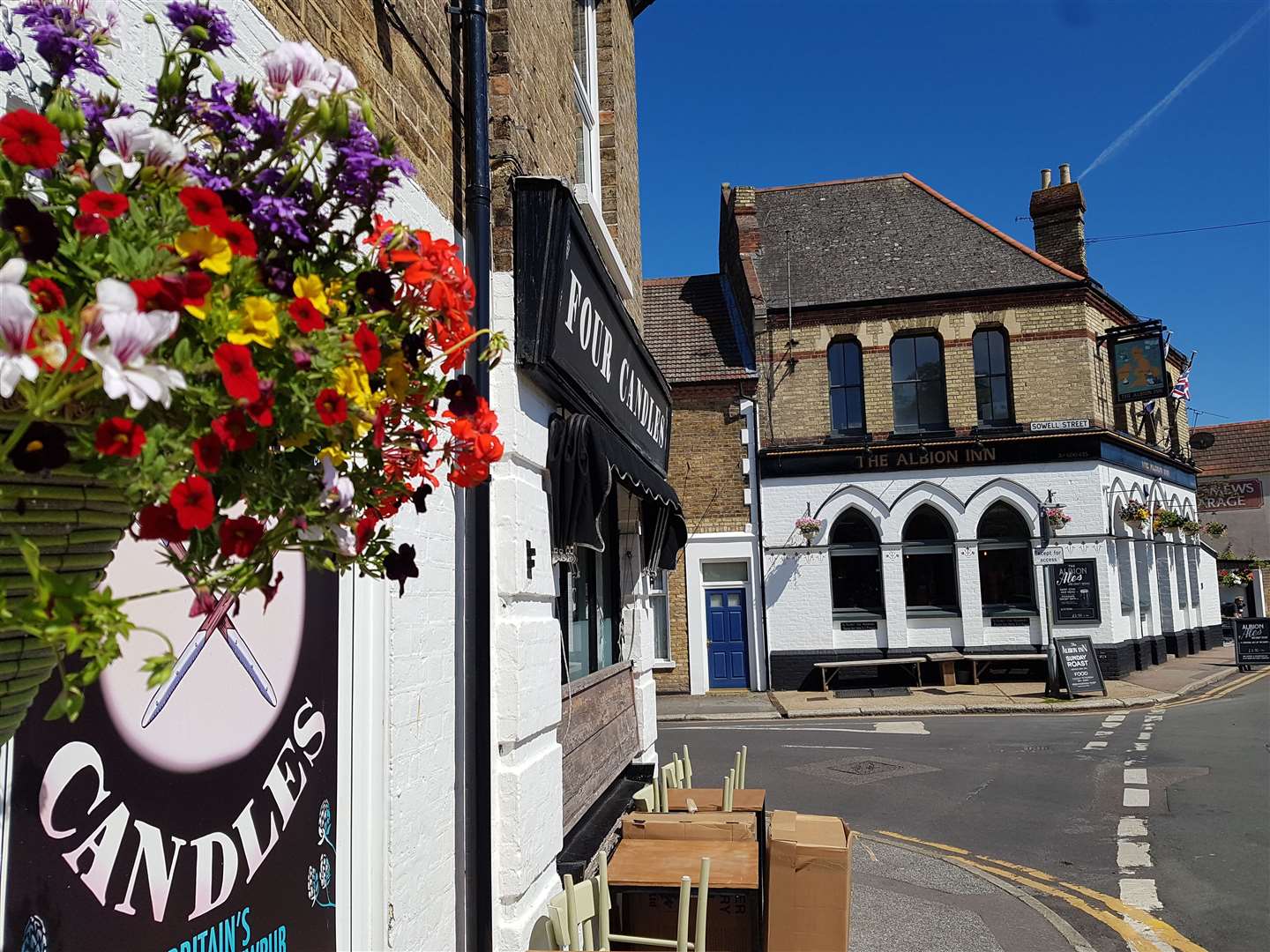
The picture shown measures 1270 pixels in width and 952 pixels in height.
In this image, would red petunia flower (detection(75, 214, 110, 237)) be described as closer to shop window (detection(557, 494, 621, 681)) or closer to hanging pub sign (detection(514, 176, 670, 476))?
hanging pub sign (detection(514, 176, 670, 476))

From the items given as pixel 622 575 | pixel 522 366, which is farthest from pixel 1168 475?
pixel 522 366

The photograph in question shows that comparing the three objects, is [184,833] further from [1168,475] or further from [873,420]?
[1168,475]

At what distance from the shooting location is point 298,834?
2.99 m

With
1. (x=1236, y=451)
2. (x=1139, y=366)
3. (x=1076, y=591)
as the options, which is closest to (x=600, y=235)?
(x=1076, y=591)

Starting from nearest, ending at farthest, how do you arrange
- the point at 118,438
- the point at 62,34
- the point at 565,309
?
the point at 118,438
the point at 62,34
the point at 565,309

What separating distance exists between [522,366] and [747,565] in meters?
16.0

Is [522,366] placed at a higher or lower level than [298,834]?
higher

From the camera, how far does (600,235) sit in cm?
Answer: 666

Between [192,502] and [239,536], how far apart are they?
4.2 inches

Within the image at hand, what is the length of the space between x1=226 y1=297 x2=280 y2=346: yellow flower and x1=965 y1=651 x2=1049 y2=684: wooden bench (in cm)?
1990

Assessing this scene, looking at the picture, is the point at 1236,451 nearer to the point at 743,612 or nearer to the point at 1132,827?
the point at 743,612

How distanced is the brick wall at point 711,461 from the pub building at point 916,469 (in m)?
0.04

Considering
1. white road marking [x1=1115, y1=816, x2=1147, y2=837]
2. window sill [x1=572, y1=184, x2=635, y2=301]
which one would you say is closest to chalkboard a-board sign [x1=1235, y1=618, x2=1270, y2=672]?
white road marking [x1=1115, y1=816, x2=1147, y2=837]

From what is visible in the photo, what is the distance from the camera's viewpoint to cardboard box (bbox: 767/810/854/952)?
480 cm
